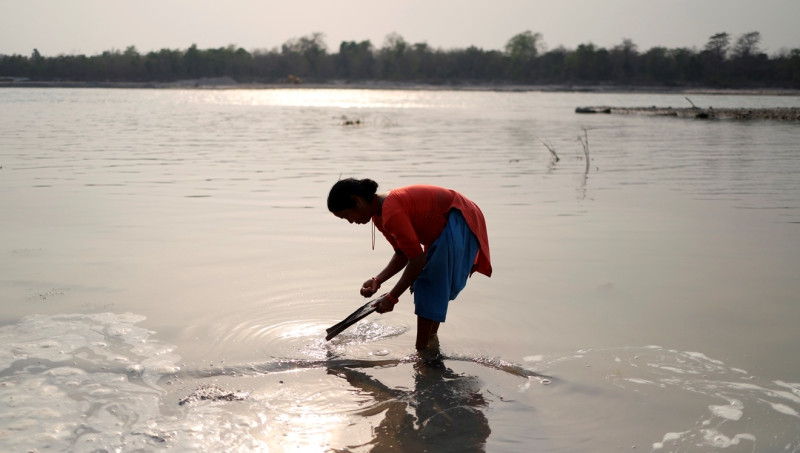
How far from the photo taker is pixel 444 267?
401 centimetres

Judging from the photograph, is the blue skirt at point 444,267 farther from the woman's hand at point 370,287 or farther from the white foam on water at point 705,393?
the white foam on water at point 705,393

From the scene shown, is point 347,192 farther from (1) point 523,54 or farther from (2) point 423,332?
(1) point 523,54

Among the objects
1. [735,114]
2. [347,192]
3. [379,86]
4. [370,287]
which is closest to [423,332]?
[370,287]

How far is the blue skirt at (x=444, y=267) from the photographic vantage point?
13.1 ft

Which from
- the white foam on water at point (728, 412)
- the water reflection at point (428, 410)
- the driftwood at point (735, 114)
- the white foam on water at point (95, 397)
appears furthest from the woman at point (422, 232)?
the driftwood at point (735, 114)

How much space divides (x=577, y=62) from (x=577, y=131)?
90.1m

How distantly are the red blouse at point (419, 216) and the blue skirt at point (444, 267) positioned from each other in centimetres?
4

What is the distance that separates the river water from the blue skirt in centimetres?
41

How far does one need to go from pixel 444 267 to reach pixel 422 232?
0.77 ft

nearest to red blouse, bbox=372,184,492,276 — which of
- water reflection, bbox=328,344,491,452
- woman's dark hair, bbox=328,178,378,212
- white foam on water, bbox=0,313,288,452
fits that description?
woman's dark hair, bbox=328,178,378,212

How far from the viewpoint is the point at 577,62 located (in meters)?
110

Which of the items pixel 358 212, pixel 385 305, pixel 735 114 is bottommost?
pixel 385 305

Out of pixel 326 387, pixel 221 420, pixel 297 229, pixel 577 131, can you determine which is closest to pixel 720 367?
pixel 326 387

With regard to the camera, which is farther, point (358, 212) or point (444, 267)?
point (444, 267)
